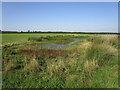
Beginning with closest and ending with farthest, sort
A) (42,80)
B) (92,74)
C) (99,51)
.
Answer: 1. (42,80)
2. (92,74)
3. (99,51)

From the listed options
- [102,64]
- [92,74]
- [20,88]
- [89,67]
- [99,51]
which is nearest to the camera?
[20,88]

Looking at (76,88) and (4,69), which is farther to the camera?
(4,69)

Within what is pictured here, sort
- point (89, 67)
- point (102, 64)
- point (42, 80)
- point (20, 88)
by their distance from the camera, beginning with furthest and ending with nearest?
point (102, 64) → point (89, 67) → point (42, 80) → point (20, 88)

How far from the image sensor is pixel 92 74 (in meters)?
6.17

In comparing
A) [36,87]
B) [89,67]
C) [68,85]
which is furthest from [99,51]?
[36,87]

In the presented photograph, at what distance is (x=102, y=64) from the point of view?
7.73 metres

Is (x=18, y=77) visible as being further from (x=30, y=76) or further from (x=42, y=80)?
(x=42, y=80)

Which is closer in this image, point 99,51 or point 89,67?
point 89,67

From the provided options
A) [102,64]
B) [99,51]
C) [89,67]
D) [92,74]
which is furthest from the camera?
[99,51]

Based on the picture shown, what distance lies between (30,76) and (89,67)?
2.78 m

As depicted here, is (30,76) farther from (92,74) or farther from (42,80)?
(92,74)

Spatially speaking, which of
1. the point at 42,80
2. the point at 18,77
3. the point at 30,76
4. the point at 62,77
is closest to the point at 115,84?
the point at 62,77

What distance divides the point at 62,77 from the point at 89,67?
157 centimetres

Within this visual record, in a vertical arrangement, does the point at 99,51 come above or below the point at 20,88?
above
